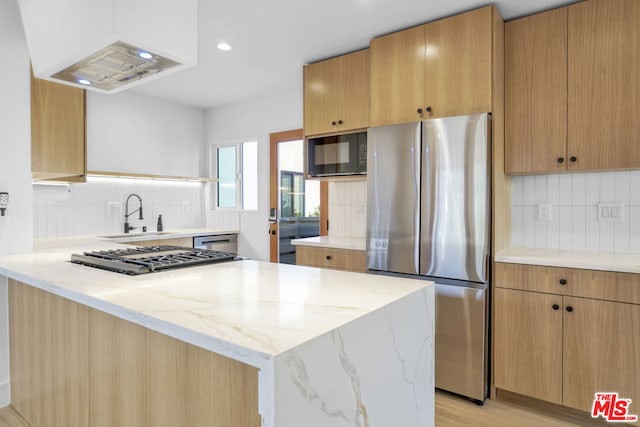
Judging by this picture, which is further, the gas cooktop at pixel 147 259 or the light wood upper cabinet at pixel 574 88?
the light wood upper cabinet at pixel 574 88

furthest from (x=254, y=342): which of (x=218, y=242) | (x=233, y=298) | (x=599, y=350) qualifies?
(x=218, y=242)

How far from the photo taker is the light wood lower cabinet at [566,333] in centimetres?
196

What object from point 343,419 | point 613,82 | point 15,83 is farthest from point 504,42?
point 15,83

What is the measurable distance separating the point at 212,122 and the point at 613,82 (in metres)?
4.19

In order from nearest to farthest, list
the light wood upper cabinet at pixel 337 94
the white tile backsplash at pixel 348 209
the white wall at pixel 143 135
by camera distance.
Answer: the light wood upper cabinet at pixel 337 94, the white tile backsplash at pixel 348 209, the white wall at pixel 143 135

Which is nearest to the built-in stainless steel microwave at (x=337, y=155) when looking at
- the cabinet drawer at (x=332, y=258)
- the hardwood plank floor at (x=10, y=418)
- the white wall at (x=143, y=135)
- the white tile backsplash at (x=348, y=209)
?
the white tile backsplash at (x=348, y=209)

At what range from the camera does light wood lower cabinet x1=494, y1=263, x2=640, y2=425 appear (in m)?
1.96

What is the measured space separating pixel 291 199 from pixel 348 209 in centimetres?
89

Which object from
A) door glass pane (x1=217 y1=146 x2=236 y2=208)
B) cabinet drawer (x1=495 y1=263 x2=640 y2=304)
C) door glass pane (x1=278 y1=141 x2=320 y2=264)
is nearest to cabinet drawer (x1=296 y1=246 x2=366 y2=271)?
door glass pane (x1=278 y1=141 x2=320 y2=264)

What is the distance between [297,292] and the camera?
1.26 meters

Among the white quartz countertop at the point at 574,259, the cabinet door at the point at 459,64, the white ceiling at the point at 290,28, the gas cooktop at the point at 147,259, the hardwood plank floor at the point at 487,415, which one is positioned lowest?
the hardwood plank floor at the point at 487,415

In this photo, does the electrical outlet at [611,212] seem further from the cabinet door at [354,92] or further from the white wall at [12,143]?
the white wall at [12,143]

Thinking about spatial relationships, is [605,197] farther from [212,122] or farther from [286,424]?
[212,122]

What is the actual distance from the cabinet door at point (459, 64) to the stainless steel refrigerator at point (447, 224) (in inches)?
5.1
